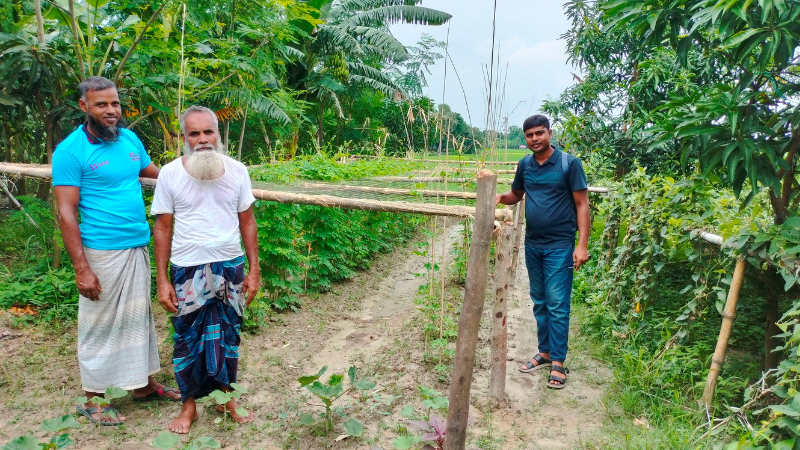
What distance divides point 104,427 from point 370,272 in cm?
391

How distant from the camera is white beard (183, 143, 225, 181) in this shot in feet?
8.43

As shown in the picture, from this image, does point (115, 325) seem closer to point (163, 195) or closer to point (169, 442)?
point (163, 195)

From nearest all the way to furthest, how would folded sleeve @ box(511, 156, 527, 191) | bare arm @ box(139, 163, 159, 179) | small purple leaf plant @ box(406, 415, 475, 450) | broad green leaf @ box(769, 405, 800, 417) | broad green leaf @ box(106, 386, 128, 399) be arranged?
broad green leaf @ box(769, 405, 800, 417) < small purple leaf plant @ box(406, 415, 475, 450) < broad green leaf @ box(106, 386, 128, 399) < bare arm @ box(139, 163, 159, 179) < folded sleeve @ box(511, 156, 527, 191)

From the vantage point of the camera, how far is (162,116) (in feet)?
18.3

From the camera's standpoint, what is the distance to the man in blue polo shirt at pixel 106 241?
2.65 metres

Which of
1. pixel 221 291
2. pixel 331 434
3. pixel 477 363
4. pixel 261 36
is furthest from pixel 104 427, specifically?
pixel 261 36

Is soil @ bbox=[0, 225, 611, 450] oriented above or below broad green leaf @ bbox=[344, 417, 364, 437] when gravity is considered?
below

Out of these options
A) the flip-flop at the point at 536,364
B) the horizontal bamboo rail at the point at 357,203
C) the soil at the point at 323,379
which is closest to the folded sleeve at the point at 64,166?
the horizontal bamboo rail at the point at 357,203

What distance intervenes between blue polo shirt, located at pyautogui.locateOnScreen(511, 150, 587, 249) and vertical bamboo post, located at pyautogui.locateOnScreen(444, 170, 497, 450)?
58.9 inches

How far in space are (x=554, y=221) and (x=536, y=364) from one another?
42.0 inches

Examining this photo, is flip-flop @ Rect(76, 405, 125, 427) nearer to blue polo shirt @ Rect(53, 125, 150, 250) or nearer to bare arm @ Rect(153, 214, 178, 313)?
bare arm @ Rect(153, 214, 178, 313)

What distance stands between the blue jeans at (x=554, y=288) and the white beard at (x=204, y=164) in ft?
6.87

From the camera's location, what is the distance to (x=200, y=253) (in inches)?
103

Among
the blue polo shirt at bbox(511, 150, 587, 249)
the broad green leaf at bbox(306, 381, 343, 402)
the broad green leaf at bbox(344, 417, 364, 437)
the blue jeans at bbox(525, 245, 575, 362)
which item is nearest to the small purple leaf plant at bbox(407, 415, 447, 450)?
the broad green leaf at bbox(344, 417, 364, 437)
